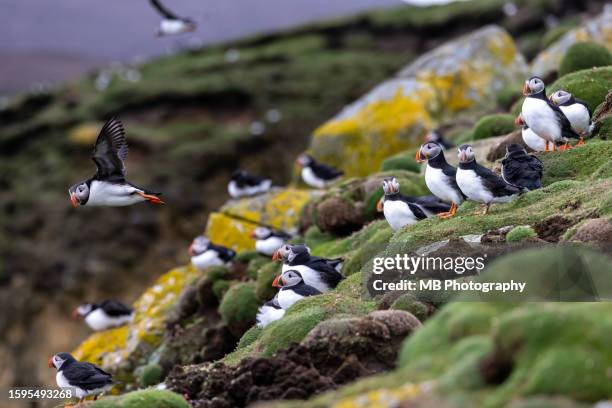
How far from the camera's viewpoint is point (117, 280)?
1617 inches

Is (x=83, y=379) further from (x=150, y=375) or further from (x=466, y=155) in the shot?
(x=466, y=155)

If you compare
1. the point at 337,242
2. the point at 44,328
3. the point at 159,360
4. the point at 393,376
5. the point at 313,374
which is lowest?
the point at 44,328

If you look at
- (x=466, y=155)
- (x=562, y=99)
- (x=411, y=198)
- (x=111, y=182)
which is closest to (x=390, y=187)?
(x=411, y=198)

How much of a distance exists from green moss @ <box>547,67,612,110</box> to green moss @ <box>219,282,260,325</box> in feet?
22.4

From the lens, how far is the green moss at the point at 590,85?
1616 centimetres

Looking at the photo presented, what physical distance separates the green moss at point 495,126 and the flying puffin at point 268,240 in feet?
15.0

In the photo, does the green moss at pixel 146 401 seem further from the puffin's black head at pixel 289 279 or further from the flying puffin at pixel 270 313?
the puffin's black head at pixel 289 279

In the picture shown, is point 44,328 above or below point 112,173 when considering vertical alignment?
below

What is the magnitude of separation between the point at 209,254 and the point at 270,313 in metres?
5.85

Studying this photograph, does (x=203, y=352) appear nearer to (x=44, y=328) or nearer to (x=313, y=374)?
(x=313, y=374)

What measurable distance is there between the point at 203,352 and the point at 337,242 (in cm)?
307

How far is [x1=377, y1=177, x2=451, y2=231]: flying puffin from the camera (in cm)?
1342

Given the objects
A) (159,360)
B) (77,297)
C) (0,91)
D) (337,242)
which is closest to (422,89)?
(337,242)

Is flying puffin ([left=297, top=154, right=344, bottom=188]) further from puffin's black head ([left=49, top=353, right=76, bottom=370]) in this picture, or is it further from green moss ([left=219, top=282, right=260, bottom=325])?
puffin's black head ([left=49, top=353, right=76, bottom=370])
